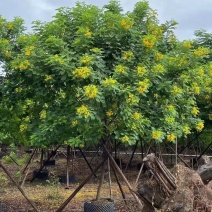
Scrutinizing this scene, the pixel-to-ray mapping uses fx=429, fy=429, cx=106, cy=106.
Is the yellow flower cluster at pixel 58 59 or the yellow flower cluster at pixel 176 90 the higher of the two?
the yellow flower cluster at pixel 58 59

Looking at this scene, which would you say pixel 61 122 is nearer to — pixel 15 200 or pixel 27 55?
pixel 27 55

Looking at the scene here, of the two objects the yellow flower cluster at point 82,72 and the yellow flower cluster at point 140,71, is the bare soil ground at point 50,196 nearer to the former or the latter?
the yellow flower cluster at point 140,71

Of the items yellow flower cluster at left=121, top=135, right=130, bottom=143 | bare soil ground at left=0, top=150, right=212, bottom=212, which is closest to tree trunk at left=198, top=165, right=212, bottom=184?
bare soil ground at left=0, top=150, right=212, bottom=212

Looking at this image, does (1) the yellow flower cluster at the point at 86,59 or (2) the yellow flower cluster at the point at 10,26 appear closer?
(1) the yellow flower cluster at the point at 86,59

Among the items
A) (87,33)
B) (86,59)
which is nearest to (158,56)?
(87,33)

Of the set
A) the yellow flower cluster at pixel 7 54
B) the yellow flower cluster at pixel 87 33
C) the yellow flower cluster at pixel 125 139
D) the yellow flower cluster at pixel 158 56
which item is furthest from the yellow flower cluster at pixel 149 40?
the yellow flower cluster at pixel 7 54

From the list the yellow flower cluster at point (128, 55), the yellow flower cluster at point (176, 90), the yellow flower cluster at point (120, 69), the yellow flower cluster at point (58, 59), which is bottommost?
the yellow flower cluster at point (176, 90)

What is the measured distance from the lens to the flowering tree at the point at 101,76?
6.64 meters

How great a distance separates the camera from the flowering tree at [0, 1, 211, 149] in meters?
6.64

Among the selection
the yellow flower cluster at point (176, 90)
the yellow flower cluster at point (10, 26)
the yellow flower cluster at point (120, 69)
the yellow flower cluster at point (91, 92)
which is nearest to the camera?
the yellow flower cluster at point (91, 92)

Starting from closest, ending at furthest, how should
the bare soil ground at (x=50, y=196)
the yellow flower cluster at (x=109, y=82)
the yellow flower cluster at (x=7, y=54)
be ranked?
the yellow flower cluster at (x=109, y=82) → the yellow flower cluster at (x=7, y=54) → the bare soil ground at (x=50, y=196)

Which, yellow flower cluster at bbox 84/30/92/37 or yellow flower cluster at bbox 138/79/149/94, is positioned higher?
yellow flower cluster at bbox 84/30/92/37

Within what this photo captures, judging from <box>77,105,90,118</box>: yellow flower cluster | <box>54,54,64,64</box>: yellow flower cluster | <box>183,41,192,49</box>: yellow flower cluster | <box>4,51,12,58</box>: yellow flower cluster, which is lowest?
<box>77,105,90,118</box>: yellow flower cluster

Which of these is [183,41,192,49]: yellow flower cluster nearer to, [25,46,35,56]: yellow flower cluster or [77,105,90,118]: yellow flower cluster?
[77,105,90,118]: yellow flower cluster
